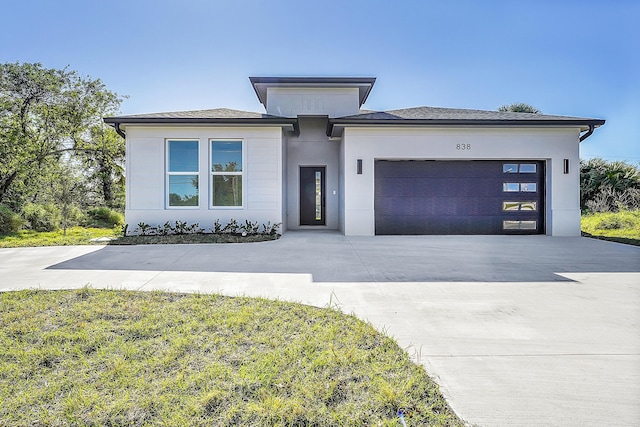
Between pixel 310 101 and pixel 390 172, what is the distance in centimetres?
426

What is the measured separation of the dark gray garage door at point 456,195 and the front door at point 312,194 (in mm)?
2493

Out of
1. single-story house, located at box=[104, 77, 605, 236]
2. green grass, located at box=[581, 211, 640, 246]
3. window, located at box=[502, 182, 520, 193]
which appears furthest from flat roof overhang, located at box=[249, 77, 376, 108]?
green grass, located at box=[581, 211, 640, 246]

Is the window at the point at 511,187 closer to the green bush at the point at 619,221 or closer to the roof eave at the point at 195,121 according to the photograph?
the green bush at the point at 619,221

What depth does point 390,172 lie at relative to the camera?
32.1ft

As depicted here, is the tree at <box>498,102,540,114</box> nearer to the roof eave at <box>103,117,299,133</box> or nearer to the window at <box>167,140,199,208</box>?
the roof eave at <box>103,117,299,133</box>

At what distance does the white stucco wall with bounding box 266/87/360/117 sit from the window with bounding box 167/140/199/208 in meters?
3.65

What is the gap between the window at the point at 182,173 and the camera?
31.0 feet

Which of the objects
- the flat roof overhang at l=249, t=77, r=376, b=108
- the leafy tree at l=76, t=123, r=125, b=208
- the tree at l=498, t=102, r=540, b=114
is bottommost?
the leafy tree at l=76, t=123, r=125, b=208

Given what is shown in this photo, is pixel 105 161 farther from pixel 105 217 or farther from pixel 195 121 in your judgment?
pixel 195 121

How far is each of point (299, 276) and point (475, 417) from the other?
3.25m

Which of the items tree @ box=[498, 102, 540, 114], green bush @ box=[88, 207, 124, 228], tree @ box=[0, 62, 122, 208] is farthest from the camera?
tree @ box=[498, 102, 540, 114]

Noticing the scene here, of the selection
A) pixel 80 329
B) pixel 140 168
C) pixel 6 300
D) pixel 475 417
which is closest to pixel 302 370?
pixel 475 417

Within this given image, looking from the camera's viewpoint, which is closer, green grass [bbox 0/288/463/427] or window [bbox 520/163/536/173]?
green grass [bbox 0/288/463/427]

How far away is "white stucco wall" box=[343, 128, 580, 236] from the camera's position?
9.59 metres
